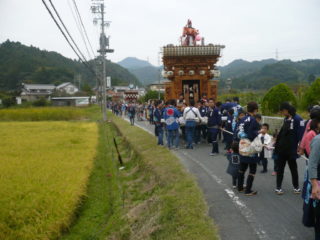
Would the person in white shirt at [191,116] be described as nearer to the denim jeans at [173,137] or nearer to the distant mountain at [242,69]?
the denim jeans at [173,137]

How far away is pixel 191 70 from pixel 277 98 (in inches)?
208

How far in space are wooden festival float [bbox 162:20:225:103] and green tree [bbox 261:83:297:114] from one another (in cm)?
375

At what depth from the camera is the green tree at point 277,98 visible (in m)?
16.2

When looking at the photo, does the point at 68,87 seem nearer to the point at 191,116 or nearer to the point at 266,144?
the point at 191,116

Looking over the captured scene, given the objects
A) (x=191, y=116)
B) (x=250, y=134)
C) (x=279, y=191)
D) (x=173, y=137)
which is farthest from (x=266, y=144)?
(x=173, y=137)

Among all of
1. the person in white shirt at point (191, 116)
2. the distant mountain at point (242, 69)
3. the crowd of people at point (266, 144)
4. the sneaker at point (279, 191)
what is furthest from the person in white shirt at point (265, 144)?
the distant mountain at point (242, 69)

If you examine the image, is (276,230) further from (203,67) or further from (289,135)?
(203,67)

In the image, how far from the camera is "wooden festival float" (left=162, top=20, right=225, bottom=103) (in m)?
13.6

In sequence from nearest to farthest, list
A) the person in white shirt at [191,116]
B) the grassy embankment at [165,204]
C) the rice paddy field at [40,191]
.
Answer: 1. the grassy embankment at [165,204]
2. the rice paddy field at [40,191]
3. the person in white shirt at [191,116]

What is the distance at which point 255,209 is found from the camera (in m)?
5.14

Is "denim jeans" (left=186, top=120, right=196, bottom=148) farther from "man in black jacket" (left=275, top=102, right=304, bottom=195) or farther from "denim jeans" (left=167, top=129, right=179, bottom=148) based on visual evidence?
"man in black jacket" (left=275, top=102, right=304, bottom=195)

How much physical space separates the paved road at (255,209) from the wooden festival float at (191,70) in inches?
273

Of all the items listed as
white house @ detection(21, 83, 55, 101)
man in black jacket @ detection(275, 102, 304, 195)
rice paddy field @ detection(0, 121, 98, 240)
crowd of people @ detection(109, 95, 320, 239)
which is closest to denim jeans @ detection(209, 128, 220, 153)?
crowd of people @ detection(109, 95, 320, 239)

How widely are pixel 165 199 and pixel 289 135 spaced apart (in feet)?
8.20
